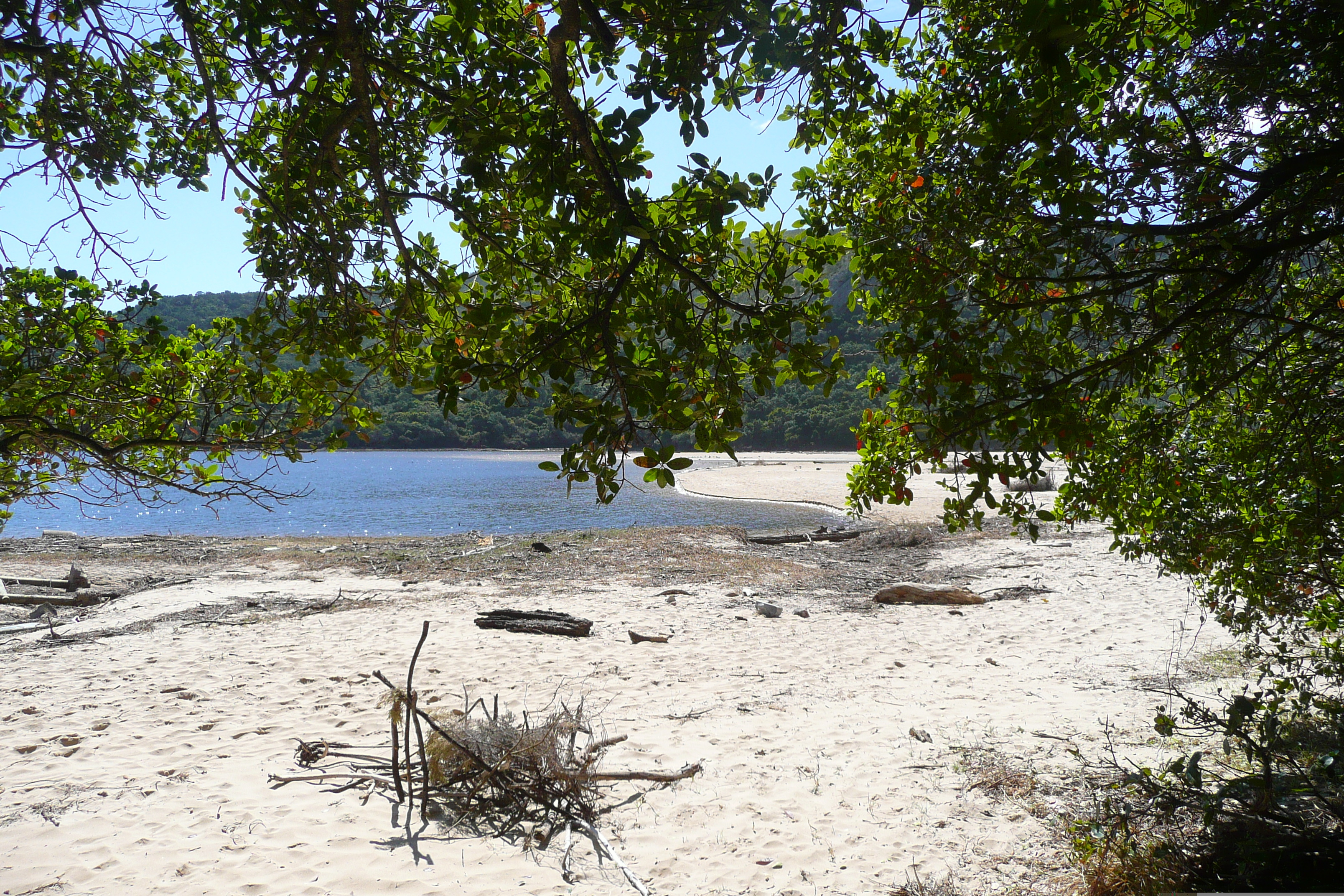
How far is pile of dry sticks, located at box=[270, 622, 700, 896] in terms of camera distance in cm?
473

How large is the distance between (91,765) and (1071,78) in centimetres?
742

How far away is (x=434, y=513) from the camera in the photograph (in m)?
37.8

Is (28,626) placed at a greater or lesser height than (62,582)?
greater

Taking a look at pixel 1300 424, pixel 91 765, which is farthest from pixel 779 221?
pixel 91 765

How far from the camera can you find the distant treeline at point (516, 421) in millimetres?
45562

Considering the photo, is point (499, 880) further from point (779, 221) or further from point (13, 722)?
point (13, 722)

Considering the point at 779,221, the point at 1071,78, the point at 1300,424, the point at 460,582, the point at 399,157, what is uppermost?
the point at 399,157

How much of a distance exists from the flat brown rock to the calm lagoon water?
14.0 meters

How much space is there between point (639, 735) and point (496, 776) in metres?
1.58

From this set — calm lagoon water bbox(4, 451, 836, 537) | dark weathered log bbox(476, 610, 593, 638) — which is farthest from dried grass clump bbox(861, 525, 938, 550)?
dark weathered log bbox(476, 610, 593, 638)

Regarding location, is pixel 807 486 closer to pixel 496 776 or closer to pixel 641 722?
pixel 641 722

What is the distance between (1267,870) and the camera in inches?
124

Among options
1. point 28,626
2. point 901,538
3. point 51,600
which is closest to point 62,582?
point 51,600

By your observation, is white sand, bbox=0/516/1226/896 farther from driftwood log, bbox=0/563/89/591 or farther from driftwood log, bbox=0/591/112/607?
driftwood log, bbox=0/563/89/591
